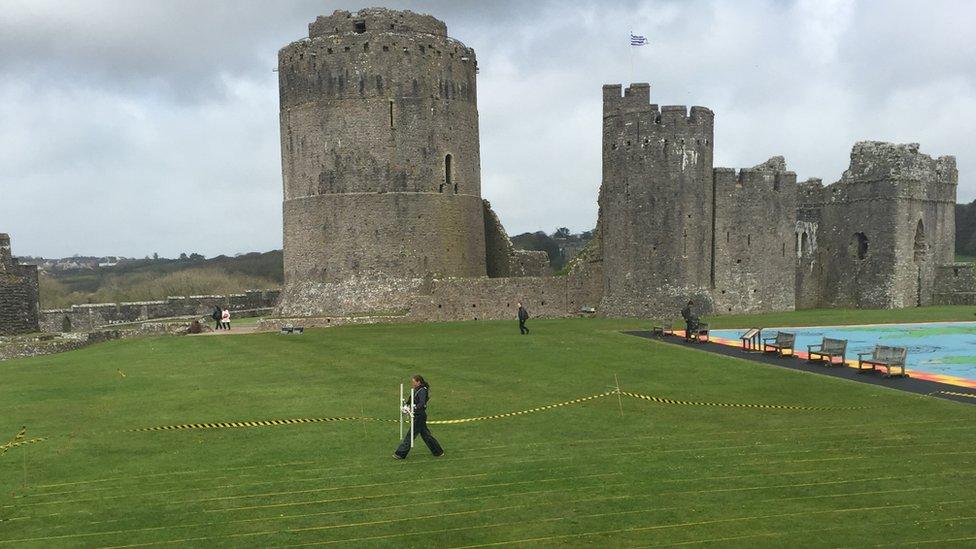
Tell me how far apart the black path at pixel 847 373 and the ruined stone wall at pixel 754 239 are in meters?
13.6

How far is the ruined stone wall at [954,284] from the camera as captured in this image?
48875mm

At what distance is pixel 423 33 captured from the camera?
45.3 meters

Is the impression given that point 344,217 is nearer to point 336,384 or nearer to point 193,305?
point 193,305

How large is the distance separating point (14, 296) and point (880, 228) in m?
43.5

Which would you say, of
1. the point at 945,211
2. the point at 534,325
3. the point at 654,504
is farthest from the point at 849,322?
the point at 654,504

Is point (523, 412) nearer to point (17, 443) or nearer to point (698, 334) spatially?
point (17, 443)

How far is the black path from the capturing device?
1962cm

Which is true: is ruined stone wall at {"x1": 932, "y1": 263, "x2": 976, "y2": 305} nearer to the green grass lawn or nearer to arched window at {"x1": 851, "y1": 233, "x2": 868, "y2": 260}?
arched window at {"x1": 851, "y1": 233, "x2": 868, "y2": 260}

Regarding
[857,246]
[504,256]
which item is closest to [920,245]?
[857,246]

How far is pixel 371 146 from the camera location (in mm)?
44250

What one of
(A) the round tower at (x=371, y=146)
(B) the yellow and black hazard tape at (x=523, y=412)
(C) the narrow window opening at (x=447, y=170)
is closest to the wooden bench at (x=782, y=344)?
(B) the yellow and black hazard tape at (x=523, y=412)

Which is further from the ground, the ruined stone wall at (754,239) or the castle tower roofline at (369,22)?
the castle tower roofline at (369,22)

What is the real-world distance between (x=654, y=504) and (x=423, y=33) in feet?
122

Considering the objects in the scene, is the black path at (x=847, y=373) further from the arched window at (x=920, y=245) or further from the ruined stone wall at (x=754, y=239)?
the arched window at (x=920, y=245)
